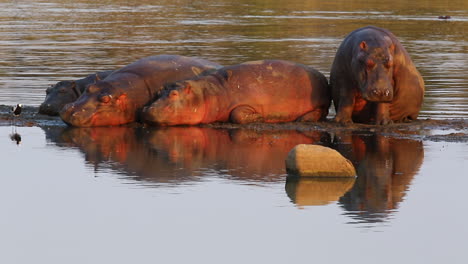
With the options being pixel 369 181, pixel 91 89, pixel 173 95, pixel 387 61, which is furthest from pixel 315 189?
pixel 91 89

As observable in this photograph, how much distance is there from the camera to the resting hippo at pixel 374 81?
14.7 m

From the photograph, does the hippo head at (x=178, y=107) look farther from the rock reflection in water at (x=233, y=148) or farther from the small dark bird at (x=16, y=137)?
the small dark bird at (x=16, y=137)

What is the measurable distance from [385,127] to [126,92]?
3410mm

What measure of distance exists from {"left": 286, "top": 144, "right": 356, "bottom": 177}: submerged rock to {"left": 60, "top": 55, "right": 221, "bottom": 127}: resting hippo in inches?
171

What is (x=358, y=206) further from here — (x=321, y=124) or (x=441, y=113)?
(x=441, y=113)

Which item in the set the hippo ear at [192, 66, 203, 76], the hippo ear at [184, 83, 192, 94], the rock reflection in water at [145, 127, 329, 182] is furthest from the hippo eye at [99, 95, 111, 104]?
the hippo ear at [192, 66, 203, 76]

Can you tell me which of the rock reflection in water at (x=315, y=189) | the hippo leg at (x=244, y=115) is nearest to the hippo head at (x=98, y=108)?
the hippo leg at (x=244, y=115)

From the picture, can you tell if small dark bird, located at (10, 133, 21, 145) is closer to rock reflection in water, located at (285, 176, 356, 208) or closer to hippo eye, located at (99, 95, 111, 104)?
hippo eye, located at (99, 95, 111, 104)

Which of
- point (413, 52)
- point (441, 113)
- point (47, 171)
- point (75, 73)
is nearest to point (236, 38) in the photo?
point (413, 52)

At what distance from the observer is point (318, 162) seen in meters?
11.5

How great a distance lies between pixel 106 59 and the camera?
1031 inches

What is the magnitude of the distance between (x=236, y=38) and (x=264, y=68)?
686 inches

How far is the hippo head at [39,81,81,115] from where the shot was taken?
16.2 metres

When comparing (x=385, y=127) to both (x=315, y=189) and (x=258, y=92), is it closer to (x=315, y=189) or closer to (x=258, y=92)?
(x=258, y=92)
